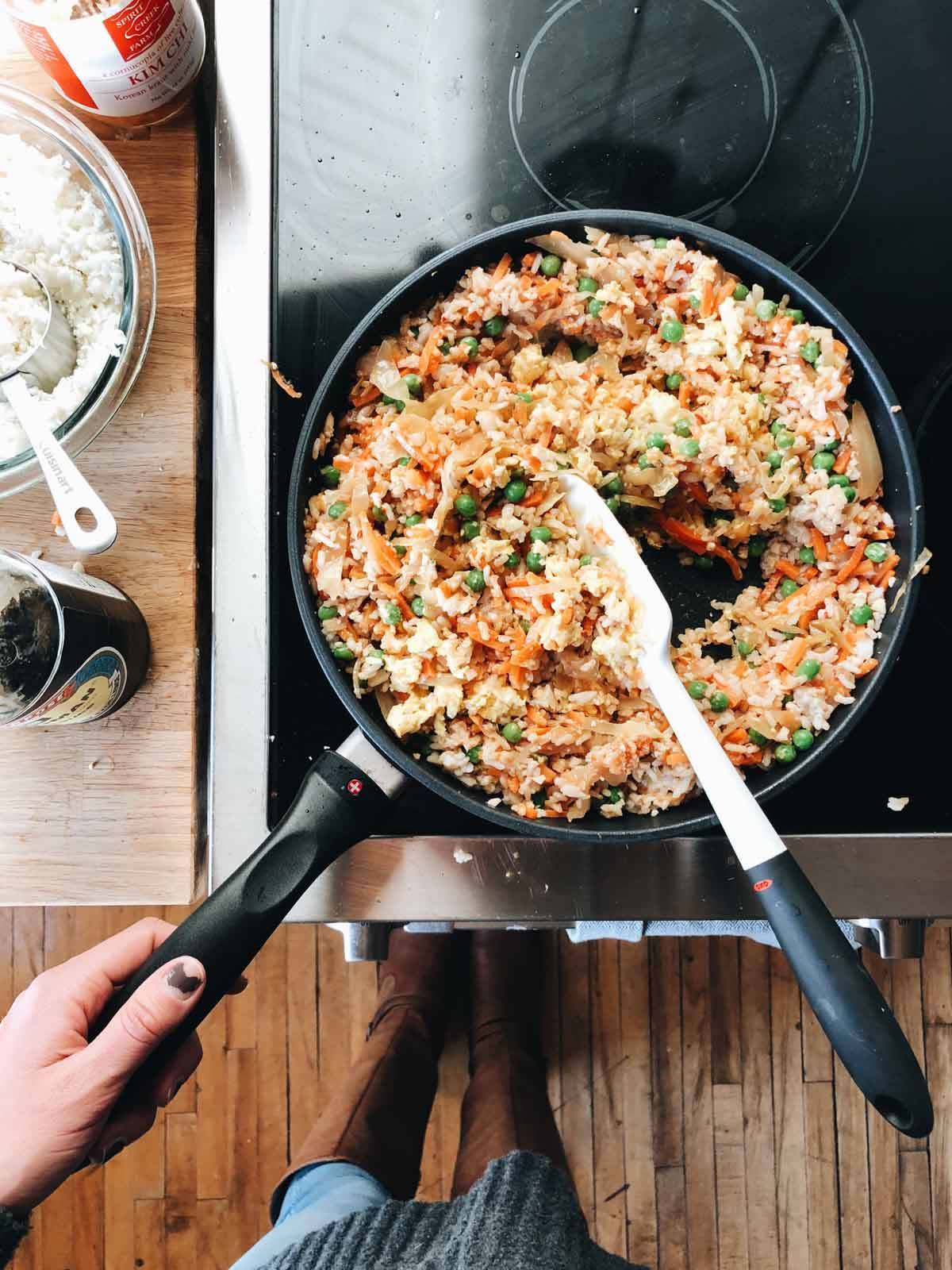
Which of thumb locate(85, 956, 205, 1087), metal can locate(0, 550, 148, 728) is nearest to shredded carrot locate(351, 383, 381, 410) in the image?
metal can locate(0, 550, 148, 728)

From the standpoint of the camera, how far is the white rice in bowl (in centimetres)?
102

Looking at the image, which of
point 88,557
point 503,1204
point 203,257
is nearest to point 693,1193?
point 503,1204

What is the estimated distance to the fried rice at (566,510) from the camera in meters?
0.95

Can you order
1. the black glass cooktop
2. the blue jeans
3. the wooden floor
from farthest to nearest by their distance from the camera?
1. the wooden floor
2. the blue jeans
3. the black glass cooktop

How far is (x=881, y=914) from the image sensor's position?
1.07 m

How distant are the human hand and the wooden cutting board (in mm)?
128

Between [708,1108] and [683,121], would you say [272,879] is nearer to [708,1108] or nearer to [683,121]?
[683,121]

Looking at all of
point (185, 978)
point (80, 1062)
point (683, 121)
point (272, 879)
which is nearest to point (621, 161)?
point (683, 121)

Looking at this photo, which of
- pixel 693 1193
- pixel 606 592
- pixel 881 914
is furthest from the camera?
pixel 693 1193

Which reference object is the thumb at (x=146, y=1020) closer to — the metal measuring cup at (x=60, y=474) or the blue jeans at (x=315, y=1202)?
the metal measuring cup at (x=60, y=474)

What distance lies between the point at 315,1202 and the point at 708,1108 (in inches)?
30.1

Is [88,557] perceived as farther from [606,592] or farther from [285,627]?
[606,592]

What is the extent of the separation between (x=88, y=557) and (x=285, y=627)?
242 millimetres

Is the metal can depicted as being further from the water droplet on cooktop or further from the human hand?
the water droplet on cooktop
